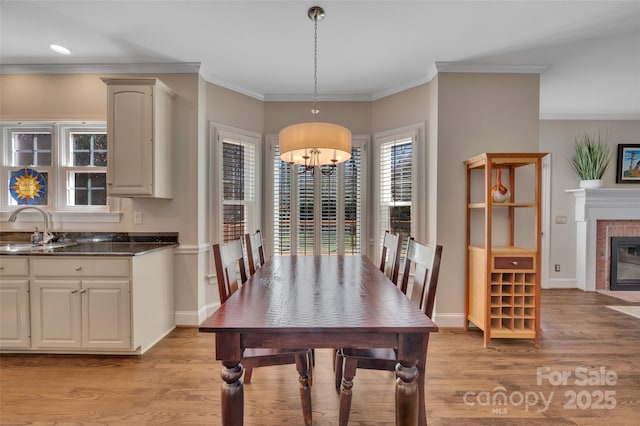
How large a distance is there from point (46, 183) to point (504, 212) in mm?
Answer: 4838

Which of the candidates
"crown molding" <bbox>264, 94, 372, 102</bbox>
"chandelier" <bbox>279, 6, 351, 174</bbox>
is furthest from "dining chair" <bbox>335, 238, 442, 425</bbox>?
"crown molding" <bbox>264, 94, 372, 102</bbox>

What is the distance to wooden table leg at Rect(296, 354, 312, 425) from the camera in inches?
68.0

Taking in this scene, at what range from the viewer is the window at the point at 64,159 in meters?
3.16

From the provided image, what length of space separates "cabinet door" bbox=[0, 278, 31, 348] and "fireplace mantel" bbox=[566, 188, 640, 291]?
21.9 ft

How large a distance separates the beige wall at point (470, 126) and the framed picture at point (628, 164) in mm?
2867

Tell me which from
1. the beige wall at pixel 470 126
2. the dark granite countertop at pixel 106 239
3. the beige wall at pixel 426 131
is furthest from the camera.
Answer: the beige wall at pixel 426 131

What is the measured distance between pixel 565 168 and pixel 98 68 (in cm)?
640

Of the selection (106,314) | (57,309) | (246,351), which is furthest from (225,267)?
(57,309)

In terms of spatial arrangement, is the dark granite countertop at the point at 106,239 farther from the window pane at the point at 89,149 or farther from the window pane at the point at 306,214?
the window pane at the point at 306,214

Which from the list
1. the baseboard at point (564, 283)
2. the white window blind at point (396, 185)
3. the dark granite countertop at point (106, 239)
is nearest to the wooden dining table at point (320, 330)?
the dark granite countertop at point (106, 239)

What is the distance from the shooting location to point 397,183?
356 cm

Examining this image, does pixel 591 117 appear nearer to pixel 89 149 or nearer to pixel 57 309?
pixel 89 149

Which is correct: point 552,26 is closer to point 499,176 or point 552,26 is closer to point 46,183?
point 499,176

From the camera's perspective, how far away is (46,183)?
316 centimetres
